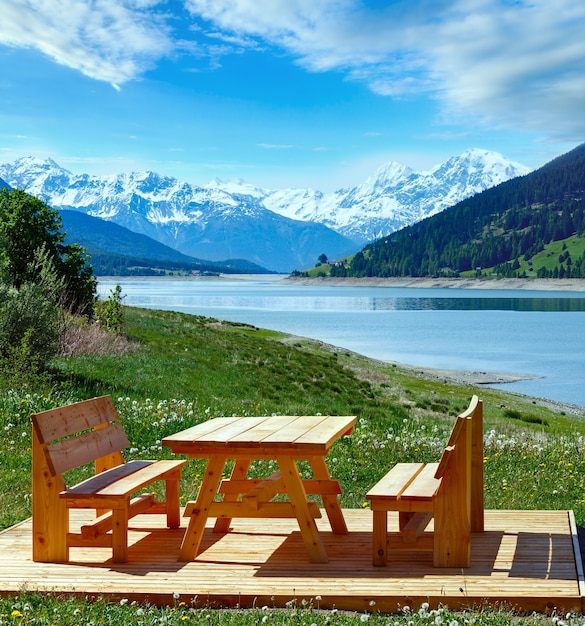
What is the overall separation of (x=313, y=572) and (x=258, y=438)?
1155 millimetres

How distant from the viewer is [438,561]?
6406 millimetres

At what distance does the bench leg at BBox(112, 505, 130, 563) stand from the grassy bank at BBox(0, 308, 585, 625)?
96 cm

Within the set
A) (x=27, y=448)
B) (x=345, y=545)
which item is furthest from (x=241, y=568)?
(x=27, y=448)

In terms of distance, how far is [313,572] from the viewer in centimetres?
635

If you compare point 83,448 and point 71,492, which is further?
point 83,448

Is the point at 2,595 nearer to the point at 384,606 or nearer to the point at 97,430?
the point at 97,430

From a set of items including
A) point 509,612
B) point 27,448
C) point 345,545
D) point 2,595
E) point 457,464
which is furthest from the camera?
point 27,448

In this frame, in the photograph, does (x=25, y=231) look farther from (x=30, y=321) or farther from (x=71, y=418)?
(x=71, y=418)

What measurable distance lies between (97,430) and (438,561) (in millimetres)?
3430

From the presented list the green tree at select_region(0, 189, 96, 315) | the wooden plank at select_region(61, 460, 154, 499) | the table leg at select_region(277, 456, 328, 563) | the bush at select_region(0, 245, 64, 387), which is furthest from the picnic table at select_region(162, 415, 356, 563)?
the green tree at select_region(0, 189, 96, 315)

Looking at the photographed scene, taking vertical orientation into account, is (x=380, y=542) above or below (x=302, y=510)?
below

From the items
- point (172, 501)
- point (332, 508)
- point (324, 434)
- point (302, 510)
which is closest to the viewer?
point (302, 510)

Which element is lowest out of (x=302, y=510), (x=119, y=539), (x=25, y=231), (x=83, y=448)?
(x=119, y=539)

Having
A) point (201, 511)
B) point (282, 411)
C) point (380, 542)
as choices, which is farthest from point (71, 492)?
point (282, 411)
